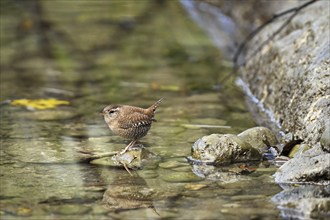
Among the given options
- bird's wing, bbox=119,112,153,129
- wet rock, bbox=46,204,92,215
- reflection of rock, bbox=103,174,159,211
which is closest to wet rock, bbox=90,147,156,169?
bird's wing, bbox=119,112,153,129

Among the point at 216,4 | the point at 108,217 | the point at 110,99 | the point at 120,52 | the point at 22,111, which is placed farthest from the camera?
the point at 216,4

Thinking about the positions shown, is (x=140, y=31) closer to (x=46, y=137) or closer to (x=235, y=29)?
(x=235, y=29)

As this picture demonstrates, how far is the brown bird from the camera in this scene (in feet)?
20.9

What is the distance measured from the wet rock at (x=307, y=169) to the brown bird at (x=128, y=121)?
4.39 ft

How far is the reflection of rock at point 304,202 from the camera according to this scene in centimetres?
471

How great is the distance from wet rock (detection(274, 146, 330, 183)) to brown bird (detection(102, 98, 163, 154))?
1.34 metres

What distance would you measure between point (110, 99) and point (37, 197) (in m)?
3.62

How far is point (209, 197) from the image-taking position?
518cm

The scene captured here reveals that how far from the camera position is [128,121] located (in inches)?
249

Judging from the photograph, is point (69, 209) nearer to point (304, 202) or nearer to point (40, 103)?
point (304, 202)

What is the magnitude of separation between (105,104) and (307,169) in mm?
3595

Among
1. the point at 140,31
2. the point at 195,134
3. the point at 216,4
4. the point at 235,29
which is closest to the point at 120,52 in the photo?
the point at 140,31

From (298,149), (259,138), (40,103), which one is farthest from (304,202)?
(40,103)

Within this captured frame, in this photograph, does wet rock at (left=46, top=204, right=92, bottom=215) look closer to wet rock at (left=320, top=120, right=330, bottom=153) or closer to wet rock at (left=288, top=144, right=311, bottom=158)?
wet rock at (left=320, top=120, right=330, bottom=153)
